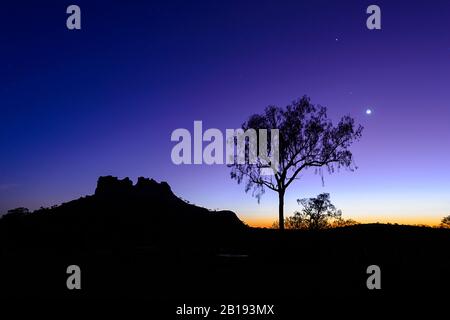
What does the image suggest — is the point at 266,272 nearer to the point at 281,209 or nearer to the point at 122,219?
the point at 281,209

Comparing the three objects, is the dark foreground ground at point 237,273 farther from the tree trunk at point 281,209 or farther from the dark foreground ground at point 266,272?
the tree trunk at point 281,209

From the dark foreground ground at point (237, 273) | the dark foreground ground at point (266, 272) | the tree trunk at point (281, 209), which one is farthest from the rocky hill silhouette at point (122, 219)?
the dark foreground ground at point (237, 273)

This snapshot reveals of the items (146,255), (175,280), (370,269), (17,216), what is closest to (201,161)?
(146,255)

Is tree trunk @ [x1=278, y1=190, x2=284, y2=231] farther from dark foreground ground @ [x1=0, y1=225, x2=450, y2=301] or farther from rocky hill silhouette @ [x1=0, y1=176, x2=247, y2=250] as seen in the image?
dark foreground ground @ [x1=0, y1=225, x2=450, y2=301]

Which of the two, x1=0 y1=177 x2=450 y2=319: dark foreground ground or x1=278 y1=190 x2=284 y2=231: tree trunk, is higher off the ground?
x1=278 y1=190 x2=284 y2=231: tree trunk

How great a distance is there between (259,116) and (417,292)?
74.7 ft

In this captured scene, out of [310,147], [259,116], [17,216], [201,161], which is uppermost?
[259,116]

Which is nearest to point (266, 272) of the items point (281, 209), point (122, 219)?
point (281, 209)

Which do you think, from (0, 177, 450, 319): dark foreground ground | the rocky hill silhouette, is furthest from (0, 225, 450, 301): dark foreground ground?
the rocky hill silhouette
